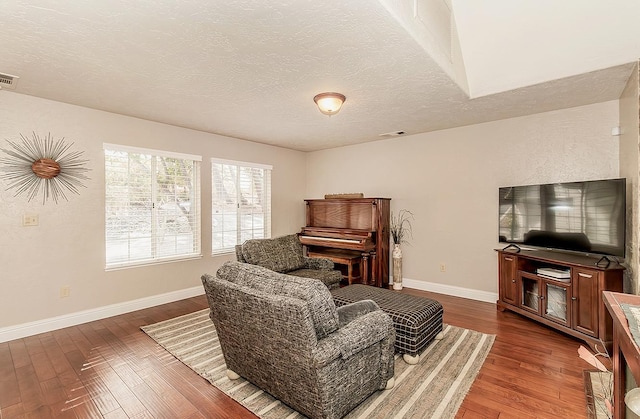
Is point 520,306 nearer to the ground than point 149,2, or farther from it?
nearer to the ground

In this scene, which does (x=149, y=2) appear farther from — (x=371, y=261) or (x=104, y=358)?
(x=371, y=261)

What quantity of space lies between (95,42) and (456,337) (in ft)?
13.1

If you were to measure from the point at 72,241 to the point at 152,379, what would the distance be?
2.12m

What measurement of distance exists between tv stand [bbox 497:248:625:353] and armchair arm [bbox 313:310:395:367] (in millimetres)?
1730

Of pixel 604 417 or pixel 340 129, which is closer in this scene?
pixel 604 417

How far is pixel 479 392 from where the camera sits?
2.18m

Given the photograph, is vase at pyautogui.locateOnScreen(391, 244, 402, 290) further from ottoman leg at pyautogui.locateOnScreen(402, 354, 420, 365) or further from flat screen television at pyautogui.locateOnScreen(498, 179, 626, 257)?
ottoman leg at pyautogui.locateOnScreen(402, 354, 420, 365)

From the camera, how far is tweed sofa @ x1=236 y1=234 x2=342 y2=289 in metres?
3.93

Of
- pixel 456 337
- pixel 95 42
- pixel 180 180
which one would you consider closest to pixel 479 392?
pixel 456 337

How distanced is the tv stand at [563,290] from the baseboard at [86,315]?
14.1 ft

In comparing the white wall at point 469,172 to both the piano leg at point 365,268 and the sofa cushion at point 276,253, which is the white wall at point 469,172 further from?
the sofa cushion at point 276,253

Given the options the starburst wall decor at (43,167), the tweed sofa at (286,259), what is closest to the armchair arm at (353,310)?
the tweed sofa at (286,259)

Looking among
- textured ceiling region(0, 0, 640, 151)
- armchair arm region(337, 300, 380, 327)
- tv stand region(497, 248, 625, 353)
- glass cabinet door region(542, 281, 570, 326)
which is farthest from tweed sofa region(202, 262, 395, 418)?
glass cabinet door region(542, 281, 570, 326)

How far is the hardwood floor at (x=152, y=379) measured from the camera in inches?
79.0
